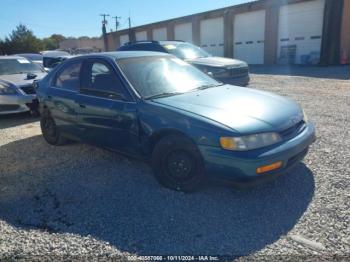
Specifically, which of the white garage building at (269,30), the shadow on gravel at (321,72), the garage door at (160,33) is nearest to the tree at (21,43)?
the garage door at (160,33)

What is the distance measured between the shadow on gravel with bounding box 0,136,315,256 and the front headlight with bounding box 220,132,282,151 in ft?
2.12

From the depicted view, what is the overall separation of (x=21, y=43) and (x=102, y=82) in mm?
44050

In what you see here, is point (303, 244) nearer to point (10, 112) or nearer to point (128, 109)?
point (128, 109)

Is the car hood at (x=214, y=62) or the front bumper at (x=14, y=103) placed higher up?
the car hood at (x=214, y=62)

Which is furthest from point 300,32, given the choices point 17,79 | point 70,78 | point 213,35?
point 70,78

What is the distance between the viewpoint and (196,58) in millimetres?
9664

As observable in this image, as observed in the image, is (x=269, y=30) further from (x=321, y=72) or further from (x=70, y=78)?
(x=70, y=78)

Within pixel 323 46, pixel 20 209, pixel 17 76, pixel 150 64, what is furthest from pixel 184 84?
pixel 323 46

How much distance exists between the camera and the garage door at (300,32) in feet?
58.6

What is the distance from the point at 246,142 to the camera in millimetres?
2814

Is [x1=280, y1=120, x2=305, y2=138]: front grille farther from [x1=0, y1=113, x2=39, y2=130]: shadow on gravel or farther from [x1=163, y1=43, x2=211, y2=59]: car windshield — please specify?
[x1=163, y1=43, x2=211, y2=59]: car windshield

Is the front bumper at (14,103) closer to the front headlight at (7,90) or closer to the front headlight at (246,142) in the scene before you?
the front headlight at (7,90)

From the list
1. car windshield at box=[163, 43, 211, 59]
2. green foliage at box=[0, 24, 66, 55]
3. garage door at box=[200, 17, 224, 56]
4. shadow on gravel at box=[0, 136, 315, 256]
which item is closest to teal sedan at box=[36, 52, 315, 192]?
shadow on gravel at box=[0, 136, 315, 256]

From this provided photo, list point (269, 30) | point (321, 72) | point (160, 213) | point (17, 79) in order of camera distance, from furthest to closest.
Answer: point (269, 30), point (321, 72), point (17, 79), point (160, 213)
